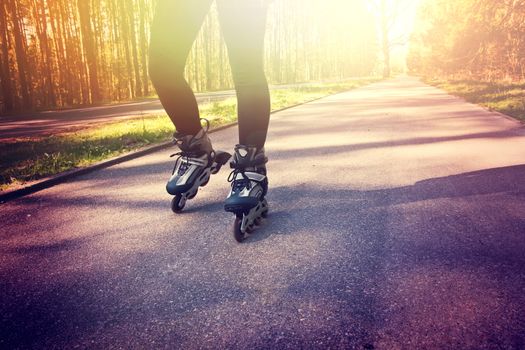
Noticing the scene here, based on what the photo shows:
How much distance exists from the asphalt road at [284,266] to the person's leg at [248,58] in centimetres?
57

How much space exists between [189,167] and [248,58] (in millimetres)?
741

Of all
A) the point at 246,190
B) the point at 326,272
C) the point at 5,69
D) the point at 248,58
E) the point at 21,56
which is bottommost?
the point at 326,272

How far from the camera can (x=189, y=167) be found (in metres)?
2.32

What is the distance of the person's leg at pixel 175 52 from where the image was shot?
2143 millimetres

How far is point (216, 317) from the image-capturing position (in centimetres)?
129

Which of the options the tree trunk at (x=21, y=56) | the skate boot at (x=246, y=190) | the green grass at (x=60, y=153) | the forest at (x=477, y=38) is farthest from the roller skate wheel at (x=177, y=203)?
the tree trunk at (x=21, y=56)

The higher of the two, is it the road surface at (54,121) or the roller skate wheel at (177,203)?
the road surface at (54,121)

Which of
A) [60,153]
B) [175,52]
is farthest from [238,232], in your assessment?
[60,153]

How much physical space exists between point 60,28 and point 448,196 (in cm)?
2430

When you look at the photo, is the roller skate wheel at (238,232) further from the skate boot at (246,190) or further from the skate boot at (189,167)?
the skate boot at (189,167)

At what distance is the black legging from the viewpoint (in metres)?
2.05

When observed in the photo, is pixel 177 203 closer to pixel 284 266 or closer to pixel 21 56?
pixel 284 266

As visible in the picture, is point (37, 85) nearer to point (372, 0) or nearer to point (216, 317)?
point (216, 317)

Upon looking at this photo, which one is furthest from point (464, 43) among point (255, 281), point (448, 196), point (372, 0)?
point (255, 281)
